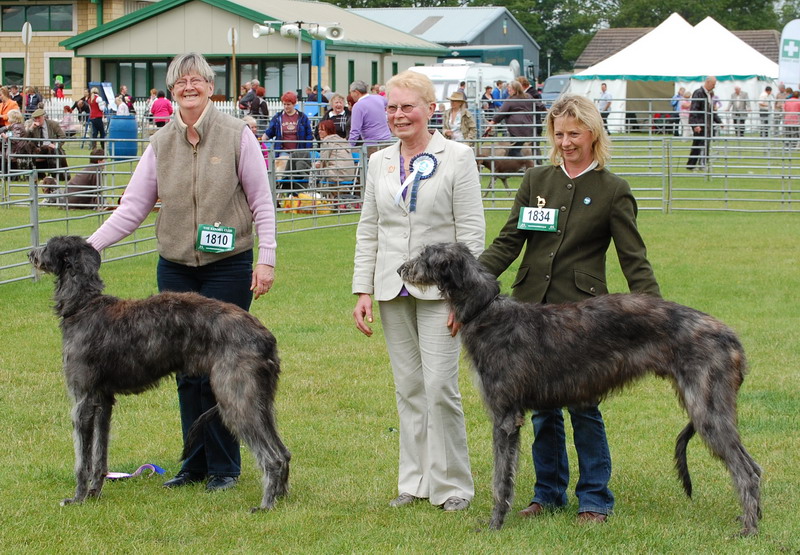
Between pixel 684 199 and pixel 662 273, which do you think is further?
pixel 684 199

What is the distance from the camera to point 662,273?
12.6m

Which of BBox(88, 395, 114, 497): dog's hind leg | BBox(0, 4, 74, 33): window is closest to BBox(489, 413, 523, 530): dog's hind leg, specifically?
BBox(88, 395, 114, 497): dog's hind leg

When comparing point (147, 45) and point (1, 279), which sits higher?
point (147, 45)

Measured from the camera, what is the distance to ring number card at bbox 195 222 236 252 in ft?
18.2

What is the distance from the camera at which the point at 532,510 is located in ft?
17.1

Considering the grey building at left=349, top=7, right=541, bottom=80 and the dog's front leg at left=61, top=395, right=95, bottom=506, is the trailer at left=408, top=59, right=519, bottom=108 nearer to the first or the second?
the grey building at left=349, top=7, right=541, bottom=80

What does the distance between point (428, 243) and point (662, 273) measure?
8010 mm

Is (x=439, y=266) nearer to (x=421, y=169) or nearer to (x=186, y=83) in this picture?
(x=421, y=169)

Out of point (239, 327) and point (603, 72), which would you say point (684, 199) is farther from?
point (603, 72)

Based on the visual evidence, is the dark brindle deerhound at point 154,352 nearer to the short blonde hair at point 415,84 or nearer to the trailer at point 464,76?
the short blonde hair at point 415,84

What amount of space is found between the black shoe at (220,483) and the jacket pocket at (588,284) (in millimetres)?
2217

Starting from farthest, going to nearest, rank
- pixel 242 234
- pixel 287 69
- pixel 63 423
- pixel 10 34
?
pixel 10 34 < pixel 287 69 < pixel 63 423 < pixel 242 234

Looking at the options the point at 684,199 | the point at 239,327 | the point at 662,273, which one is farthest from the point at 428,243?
the point at 684,199

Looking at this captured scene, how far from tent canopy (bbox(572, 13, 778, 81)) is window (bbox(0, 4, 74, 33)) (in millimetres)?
26007
